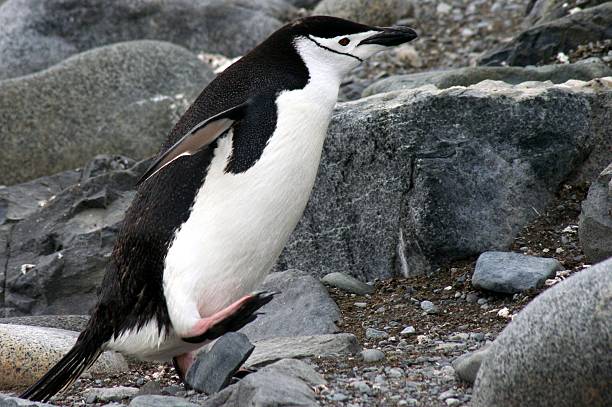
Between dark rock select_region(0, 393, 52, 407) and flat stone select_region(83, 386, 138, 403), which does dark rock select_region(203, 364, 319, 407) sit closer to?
dark rock select_region(0, 393, 52, 407)

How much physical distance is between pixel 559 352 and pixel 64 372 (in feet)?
7.52

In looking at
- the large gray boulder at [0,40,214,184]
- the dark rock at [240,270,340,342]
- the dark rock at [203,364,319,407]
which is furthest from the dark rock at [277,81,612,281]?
the large gray boulder at [0,40,214,184]

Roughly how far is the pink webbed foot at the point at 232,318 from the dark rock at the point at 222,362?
0.15ft

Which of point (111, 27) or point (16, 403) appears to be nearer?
point (16, 403)

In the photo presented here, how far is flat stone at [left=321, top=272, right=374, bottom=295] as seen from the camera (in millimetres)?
5605

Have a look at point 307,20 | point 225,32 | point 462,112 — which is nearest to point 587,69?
point 462,112

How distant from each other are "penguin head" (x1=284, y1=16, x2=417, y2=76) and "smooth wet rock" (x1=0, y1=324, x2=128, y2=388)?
197 cm

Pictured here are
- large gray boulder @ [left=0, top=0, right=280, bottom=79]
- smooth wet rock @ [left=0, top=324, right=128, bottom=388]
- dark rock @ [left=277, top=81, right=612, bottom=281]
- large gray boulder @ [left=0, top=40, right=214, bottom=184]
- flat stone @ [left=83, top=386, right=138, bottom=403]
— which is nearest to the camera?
flat stone @ [left=83, top=386, right=138, bottom=403]

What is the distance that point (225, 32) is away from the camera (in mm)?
12328

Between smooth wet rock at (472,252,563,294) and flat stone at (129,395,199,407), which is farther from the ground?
flat stone at (129,395,199,407)

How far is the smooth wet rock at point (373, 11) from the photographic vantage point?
1181 cm

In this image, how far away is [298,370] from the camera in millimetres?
A: 3982

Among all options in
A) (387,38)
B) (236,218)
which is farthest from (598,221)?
(236,218)

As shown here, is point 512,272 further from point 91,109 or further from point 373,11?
point 373,11
